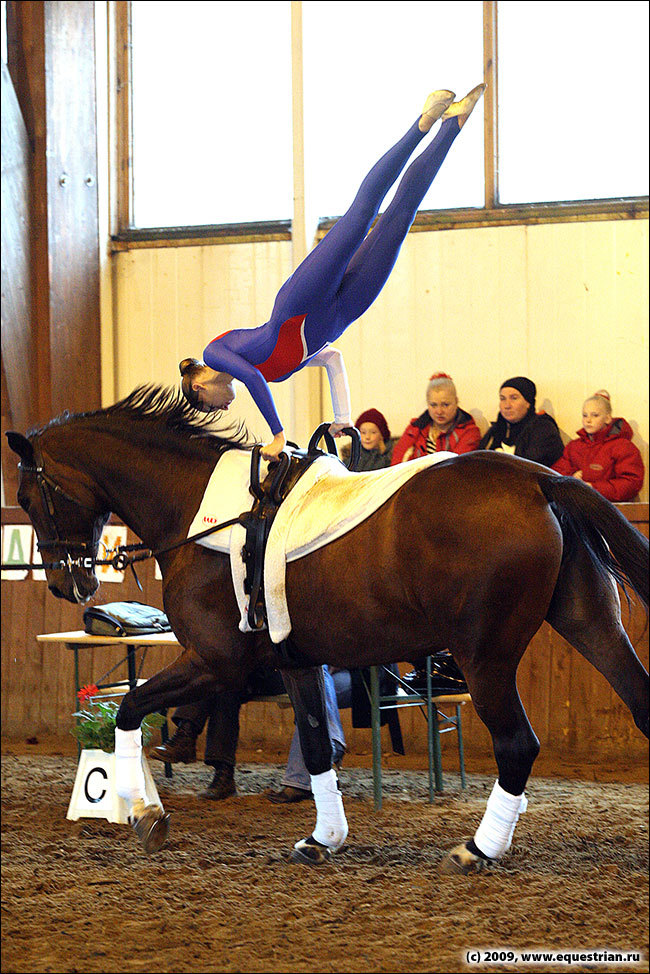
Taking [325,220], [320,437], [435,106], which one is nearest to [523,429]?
[325,220]

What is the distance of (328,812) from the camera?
332cm

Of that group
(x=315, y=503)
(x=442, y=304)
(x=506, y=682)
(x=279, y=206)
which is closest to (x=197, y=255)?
(x=279, y=206)

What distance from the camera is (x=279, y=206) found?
22.9 ft

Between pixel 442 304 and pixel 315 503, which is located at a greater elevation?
pixel 442 304

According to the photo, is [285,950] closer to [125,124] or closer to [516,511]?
[516,511]

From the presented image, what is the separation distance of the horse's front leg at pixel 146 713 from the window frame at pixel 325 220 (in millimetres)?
4151

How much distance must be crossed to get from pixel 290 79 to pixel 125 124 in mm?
1210

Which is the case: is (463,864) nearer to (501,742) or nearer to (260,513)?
(501,742)

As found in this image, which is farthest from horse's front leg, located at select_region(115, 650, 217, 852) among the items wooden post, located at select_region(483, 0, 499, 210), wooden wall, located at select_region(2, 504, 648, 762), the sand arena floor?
wooden post, located at select_region(483, 0, 499, 210)

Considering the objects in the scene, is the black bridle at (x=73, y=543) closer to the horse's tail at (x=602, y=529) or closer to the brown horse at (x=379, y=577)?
the brown horse at (x=379, y=577)

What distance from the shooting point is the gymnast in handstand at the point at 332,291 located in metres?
3.15

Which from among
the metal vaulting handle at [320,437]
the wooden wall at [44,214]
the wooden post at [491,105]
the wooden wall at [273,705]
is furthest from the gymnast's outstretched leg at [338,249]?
the wooden wall at [44,214]

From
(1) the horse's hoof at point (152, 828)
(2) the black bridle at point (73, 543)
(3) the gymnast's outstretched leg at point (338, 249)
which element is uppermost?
(3) the gymnast's outstretched leg at point (338, 249)

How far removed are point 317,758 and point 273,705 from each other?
7.90ft
